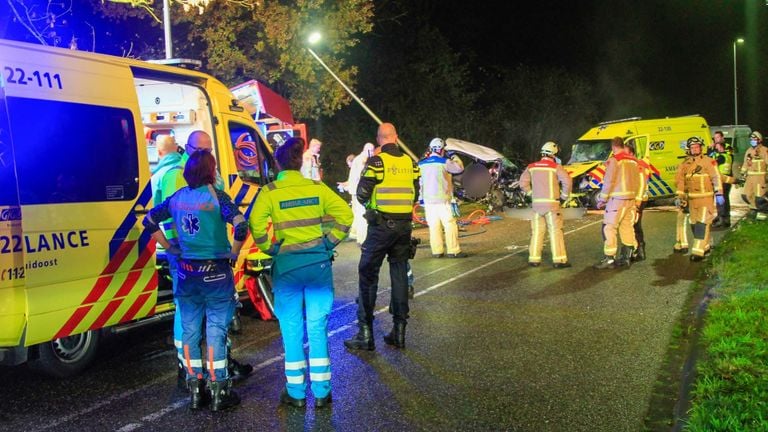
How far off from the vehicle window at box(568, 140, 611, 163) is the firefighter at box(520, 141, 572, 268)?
29.9 ft

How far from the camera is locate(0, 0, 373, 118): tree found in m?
15.7

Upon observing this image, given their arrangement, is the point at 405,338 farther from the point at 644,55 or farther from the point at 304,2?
the point at 644,55

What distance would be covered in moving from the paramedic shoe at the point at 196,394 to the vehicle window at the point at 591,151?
15.5m

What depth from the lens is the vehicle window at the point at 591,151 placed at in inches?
729

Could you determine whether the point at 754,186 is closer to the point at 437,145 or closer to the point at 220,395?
the point at 437,145

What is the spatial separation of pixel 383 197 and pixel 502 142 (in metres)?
28.7

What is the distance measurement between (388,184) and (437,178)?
4.74 meters

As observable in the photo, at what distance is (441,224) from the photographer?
11508mm

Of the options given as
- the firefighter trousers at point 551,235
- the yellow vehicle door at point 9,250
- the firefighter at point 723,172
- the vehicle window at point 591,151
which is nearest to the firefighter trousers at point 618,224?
the firefighter trousers at point 551,235

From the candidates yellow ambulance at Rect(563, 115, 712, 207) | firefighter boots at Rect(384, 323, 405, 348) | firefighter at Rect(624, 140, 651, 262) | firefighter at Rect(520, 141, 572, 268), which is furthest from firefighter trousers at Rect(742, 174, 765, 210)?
firefighter boots at Rect(384, 323, 405, 348)

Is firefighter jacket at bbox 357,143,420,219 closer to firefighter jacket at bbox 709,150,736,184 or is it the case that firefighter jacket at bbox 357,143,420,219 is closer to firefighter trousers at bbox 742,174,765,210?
firefighter jacket at bbox 709,150,736,184

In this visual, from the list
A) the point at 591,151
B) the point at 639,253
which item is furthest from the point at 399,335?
the point at 591,151

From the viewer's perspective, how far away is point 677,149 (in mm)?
19312

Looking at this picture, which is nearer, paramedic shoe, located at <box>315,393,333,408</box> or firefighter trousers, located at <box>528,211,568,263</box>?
paramedic shoe, located at <box>315,393,333,408</box>
